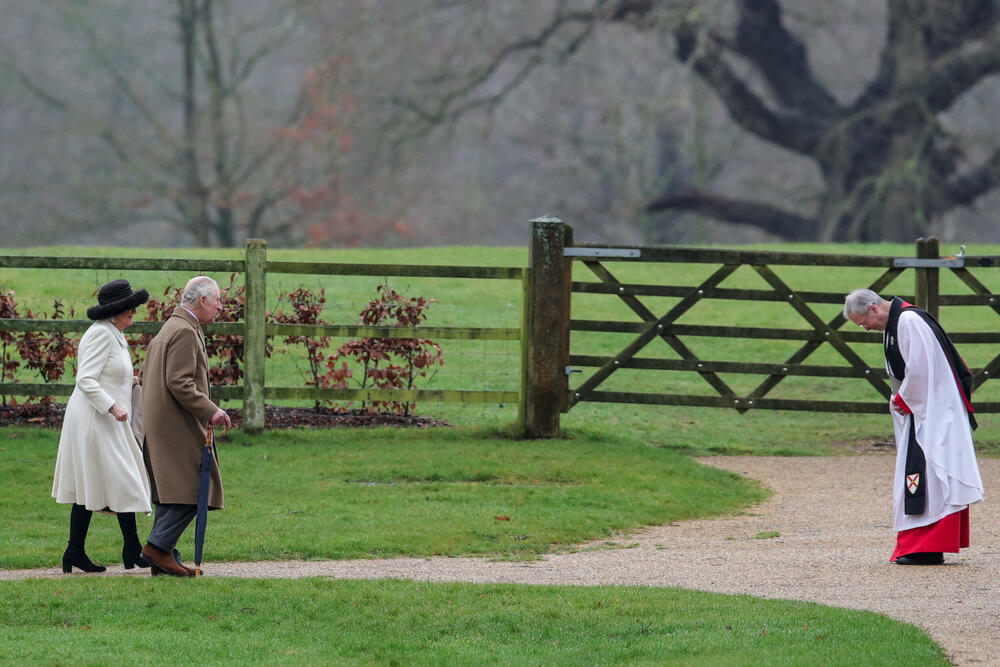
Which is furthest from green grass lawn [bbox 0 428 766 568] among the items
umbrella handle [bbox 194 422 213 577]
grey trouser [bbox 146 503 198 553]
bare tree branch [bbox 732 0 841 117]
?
bare tree branch [bbox 732 0 841 117]

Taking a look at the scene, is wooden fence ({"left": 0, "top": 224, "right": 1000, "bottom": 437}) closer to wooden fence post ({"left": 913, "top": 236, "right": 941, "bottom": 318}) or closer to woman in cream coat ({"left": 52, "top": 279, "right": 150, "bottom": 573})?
wooden fence post ({"left": 913, "top": 236, "right": 941, "bottom": 318})

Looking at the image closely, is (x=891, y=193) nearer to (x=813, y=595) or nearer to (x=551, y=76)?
(x=551, y=76)

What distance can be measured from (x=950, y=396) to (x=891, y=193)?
21182 mm

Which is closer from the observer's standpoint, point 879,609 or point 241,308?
point 879,609

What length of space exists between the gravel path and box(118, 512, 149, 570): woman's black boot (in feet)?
0.46

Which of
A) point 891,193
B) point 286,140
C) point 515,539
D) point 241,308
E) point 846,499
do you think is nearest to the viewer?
point 515,539

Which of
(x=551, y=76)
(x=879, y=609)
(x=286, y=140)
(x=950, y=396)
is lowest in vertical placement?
(x=879, y=609)

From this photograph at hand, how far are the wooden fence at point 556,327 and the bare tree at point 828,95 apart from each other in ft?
50.8

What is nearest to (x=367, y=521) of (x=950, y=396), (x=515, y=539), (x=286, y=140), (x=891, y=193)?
(x=515, y=539)

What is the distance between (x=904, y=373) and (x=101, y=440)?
5.05 meters

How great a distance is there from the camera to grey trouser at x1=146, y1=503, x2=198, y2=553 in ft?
25.2

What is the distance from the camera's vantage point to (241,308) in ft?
42.7

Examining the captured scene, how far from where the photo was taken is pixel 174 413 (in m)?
7.74

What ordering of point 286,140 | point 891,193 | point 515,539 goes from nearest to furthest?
point 515,539, point 891,193, point 286,140
